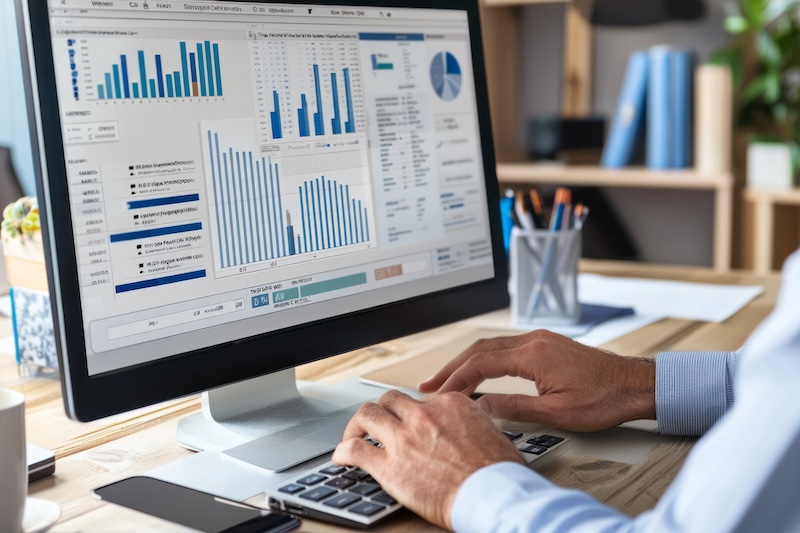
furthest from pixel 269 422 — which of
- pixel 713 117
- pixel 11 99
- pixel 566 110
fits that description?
pixel 566 110

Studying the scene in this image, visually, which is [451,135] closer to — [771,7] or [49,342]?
[49,342]

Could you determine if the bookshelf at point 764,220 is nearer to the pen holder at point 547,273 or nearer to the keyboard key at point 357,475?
the pen holder at point 547,273

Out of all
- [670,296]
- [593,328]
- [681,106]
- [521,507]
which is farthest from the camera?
[681,106]

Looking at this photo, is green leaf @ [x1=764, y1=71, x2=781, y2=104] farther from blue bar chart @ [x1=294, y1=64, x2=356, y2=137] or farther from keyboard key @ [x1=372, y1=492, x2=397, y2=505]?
keyboard key @ [x1=372, y1=492, x2=397, y2=505]

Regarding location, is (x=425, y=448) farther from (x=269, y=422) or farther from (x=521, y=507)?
(x=269, y=422)

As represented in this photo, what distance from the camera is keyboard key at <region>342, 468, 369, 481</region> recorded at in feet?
2.60

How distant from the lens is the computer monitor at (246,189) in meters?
0.77

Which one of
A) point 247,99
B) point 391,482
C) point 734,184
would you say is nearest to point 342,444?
point 391,482

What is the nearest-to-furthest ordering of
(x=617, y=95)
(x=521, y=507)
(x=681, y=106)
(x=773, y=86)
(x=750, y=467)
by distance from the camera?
(x=750, y=467) → (x=521, y=507) → (x=773, y=86) → (x=681, y=106) → (x=617, y=95)

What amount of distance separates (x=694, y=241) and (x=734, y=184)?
0.93 ft

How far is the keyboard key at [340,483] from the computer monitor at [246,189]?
0.51 feet

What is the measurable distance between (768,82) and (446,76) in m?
1.53

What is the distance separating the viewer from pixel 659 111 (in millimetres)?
2537

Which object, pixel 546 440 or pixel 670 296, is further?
pixel 670 296
